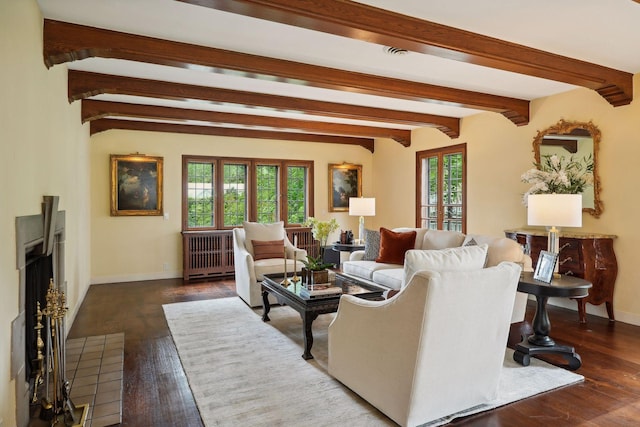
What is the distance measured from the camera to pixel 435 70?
408 centimetres

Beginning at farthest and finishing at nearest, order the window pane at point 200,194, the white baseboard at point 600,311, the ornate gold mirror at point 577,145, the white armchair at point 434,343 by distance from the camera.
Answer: the window pane at point 200,194, the ornate gold mirror at point 577,145, the white baseboard at point 600,311, the white armchair at point 434,343

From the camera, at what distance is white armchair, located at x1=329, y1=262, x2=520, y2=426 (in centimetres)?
212

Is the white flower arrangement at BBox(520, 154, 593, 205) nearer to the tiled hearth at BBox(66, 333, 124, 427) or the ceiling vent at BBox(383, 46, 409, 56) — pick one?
the ceiling vent at BBox(383, 46, 409, 56)

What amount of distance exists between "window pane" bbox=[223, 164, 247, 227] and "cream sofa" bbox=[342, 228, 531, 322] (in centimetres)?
262

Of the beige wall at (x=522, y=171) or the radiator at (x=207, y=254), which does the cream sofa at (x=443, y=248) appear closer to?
the beige wall at (x=522, y=171)

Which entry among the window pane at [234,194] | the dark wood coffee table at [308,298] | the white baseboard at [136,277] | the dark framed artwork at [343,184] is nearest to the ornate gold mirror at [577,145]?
the dark wood coffee table at [308,298]

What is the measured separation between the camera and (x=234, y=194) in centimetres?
738

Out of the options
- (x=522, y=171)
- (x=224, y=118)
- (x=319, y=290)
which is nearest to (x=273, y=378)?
(x=319, y=290)

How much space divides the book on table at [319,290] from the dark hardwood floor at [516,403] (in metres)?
1.14

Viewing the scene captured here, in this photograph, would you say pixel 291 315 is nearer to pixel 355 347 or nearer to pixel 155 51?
pixel 355 347

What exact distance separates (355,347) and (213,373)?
1.15 m

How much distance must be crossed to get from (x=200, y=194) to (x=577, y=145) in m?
5.67

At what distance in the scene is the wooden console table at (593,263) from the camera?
14.1 ft

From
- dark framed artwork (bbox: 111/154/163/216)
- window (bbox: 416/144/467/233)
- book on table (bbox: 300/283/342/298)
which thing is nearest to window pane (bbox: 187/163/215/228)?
dark framed artwork (bbox: 111/154/163/216)
